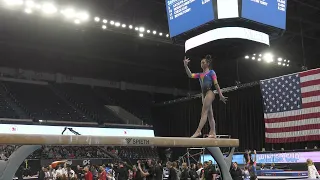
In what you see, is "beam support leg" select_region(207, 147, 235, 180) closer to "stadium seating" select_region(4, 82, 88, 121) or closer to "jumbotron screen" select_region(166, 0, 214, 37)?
"jumbotron screen" select_region(166, 0, 214, 37)

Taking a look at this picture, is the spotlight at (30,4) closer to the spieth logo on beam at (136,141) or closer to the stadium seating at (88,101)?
the spieth logo on beam at (136,141)

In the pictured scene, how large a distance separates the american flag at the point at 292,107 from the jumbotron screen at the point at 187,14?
7.73 meters

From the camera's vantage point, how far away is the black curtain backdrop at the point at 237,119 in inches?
752

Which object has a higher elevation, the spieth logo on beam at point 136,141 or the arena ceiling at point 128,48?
the arena ceiling at point 128,48

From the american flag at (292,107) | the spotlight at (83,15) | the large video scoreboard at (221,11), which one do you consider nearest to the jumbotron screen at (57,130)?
the spotlight at (83,15)

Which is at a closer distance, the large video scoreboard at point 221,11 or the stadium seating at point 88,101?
the large video scoreboard at point 221,11

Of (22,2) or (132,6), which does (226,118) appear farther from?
(22,2)

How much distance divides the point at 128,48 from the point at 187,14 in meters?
10.1

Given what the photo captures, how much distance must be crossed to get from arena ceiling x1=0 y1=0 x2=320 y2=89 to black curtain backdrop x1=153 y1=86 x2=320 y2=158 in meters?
2.25

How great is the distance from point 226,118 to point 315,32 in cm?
670

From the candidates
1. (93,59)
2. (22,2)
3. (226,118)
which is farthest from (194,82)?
(22,2)

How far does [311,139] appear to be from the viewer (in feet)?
51.4

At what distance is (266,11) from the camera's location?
9727 mm

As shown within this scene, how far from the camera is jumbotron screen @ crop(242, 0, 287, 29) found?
9.43m
